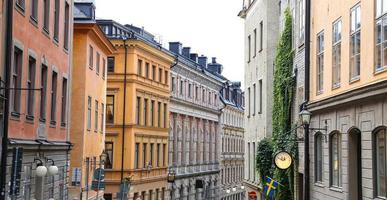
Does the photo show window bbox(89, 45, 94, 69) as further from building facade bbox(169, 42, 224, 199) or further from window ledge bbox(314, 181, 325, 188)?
building facade bbox(169, 42, 224, 199)

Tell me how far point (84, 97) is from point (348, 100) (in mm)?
21582

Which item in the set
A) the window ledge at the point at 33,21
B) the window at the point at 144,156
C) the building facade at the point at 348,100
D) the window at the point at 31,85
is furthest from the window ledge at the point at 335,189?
the window at the point at 144,156

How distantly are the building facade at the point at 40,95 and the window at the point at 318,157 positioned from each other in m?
8.26

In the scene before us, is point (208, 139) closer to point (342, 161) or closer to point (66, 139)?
point (66, 139)

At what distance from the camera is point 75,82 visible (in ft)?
126

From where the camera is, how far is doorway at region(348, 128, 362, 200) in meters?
20.1

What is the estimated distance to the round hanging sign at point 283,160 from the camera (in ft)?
83.6

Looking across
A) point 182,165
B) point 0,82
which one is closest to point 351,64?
point 0,82

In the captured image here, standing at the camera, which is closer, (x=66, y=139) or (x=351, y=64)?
(x=351, y=64)

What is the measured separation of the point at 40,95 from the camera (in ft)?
88.9

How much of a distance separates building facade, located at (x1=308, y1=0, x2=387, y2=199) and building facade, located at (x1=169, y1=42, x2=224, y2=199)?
4216 cm

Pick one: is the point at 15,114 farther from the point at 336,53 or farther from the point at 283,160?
the point at 336,53

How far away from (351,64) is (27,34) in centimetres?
1038

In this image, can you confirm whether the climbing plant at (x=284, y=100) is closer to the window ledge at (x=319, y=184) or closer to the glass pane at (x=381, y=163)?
the window ledge at (x=319, y=184)
